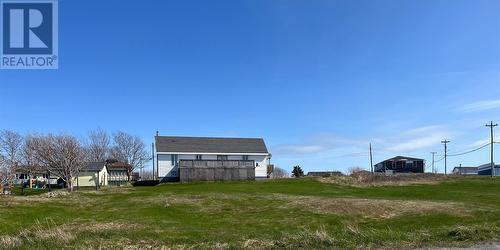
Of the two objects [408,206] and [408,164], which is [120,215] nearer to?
[408,206]

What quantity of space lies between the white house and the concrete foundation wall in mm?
5329

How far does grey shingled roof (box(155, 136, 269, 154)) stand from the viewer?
6428cm

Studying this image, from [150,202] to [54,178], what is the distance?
7135cm

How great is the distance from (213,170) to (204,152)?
10.7 m

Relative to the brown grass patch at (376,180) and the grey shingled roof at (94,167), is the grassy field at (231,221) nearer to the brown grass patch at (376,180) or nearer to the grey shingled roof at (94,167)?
the brown grass patch at (376,180)

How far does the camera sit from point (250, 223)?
68.5ft

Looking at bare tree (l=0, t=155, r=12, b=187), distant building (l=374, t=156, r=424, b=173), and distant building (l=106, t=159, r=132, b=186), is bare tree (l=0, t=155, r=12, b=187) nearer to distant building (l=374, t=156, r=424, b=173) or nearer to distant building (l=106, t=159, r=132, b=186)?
distant building (l=106, t=159, r=132, b=186)

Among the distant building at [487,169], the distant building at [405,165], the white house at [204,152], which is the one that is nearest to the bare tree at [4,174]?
the white house at [204,152]

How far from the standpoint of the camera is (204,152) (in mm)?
65625

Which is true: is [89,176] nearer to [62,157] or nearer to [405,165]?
[62,157]

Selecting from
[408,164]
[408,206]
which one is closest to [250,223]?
[408,206]

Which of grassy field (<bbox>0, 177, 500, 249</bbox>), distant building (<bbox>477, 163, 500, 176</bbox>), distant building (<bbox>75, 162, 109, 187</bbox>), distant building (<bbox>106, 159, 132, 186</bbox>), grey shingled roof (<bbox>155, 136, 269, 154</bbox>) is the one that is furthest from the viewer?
distant building (<bbox>477, 163, 500, 176</bbox>)

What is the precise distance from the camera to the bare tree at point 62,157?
5828cm

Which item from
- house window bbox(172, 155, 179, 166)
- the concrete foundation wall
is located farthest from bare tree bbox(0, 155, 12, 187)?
house window bbox(172, 155, 179, 166)
